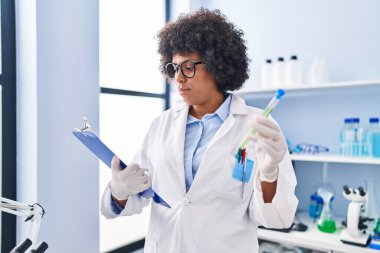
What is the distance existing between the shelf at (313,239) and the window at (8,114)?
1.40m

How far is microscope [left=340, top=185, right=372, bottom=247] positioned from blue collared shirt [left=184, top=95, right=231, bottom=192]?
3.37 ft

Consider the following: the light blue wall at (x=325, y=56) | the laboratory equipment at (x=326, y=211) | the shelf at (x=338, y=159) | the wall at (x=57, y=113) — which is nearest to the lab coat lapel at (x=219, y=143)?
the wall at (x=57, y=113)

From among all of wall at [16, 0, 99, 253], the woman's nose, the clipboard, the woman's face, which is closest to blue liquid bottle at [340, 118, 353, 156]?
the woman's face

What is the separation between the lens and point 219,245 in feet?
3.29

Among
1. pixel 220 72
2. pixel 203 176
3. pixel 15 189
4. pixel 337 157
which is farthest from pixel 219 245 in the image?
pixel 337 157

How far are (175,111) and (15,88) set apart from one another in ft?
2.64

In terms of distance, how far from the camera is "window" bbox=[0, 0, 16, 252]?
142 centimetres

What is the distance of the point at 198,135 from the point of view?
1.12 m

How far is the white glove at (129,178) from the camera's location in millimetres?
933

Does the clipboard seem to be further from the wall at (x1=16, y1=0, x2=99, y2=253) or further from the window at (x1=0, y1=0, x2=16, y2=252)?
the window at (x1=0, y1=0, x2=16, y2=252)

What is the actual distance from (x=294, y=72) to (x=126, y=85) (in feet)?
3.87

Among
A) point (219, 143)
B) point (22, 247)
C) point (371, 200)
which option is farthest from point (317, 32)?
point (22, 247)

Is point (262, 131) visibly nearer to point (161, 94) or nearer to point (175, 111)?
point (175, 111)

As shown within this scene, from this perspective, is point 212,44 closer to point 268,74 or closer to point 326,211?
point 268,74
